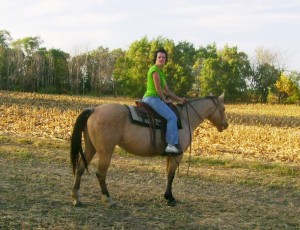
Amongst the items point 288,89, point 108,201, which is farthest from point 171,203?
point 288,89

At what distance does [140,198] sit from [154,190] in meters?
0.71

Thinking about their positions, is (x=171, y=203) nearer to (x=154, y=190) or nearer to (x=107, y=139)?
(x=154, y=190)

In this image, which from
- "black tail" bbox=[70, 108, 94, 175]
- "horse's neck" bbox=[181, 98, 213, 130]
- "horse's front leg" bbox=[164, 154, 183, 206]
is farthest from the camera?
"horse's neck" bbox=[181, 98, 213, 130]

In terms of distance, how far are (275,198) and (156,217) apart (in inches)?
123

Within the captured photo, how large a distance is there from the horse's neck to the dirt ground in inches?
61.3

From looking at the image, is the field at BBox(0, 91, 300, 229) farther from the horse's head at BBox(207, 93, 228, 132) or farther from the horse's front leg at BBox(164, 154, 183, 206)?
the horse's head at BBox(207, 93, 228, 132)

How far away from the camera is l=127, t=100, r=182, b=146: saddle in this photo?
6881mm

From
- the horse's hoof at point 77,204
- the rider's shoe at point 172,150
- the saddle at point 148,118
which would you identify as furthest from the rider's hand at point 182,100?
the horse's hoof at point 77,204

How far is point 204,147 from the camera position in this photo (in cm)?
1409

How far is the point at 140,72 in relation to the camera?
58.2 m

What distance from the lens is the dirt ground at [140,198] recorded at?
19.2ft

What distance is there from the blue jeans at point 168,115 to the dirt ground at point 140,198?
1282 mm

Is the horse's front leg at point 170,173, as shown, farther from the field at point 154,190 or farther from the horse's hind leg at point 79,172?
the horse's hind leg at point 79,172

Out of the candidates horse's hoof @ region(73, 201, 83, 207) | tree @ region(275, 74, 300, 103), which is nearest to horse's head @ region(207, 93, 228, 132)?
horse's hoof @ region(73, 201, 83, 207)
